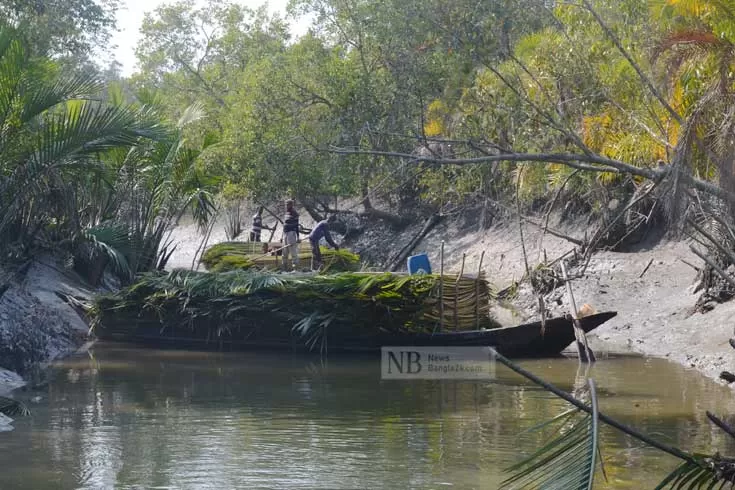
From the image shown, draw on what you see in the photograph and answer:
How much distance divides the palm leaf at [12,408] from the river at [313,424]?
134 mm

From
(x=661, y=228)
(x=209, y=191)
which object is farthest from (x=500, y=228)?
(x=209, y=191)

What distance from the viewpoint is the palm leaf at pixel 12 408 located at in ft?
36.5

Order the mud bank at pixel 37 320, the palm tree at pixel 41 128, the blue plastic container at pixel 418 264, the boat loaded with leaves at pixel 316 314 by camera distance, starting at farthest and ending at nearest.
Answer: the blue plastic container at pixel 418 264, the boat loaded with leaves at pixel 316 314, the mud bank at pixel 37 320, the palm tree at pixel 41 128

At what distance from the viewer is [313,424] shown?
11156 mm

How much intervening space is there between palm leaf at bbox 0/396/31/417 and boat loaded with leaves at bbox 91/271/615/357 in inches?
218

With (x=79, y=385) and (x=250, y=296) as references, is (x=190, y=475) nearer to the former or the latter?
(x=79, y=385)

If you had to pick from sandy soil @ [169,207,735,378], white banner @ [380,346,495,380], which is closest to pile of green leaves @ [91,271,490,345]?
white banner @ [380,346,495,380]

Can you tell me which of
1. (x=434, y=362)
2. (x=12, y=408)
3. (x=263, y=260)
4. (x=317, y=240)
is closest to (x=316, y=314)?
(x=434, y=362)

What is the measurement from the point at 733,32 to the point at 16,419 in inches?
339

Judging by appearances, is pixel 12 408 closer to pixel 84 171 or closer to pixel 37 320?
pixel 84 171

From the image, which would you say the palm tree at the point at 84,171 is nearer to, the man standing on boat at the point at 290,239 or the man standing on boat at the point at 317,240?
the man standing on boat at the point at 290,239

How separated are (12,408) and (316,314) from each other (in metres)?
5.95

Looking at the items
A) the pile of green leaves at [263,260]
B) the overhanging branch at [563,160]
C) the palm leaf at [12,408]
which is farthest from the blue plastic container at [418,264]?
the overhanging branch at [563,160]

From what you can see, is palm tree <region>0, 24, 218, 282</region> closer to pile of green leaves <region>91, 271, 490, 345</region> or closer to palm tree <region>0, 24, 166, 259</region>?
palm tree <region>0, 24, 166, 259</region>
